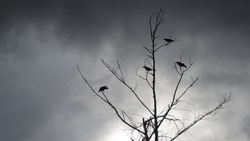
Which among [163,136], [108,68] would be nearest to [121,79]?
[108,68]

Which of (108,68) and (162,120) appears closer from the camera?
(162,120)

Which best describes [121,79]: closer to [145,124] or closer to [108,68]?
[108,68]

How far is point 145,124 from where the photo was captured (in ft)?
17.2

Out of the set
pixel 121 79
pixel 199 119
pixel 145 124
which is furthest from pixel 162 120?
pixel 121 79

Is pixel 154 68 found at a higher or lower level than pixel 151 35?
lower

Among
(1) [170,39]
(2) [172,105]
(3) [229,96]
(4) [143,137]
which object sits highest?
(1) [170,39]

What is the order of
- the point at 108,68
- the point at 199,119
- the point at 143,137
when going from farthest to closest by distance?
the point at 108,68 → the point at 199,119 → the point at 143,137

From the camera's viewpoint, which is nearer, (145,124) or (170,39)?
(145,124)

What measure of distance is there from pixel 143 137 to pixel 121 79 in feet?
4.56

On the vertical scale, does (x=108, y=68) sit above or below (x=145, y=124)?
above

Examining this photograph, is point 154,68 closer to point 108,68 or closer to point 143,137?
point 108,68

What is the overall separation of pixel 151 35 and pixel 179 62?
876 millimetres

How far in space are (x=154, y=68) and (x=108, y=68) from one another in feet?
3.47

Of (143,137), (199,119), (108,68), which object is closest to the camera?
(143,137)
